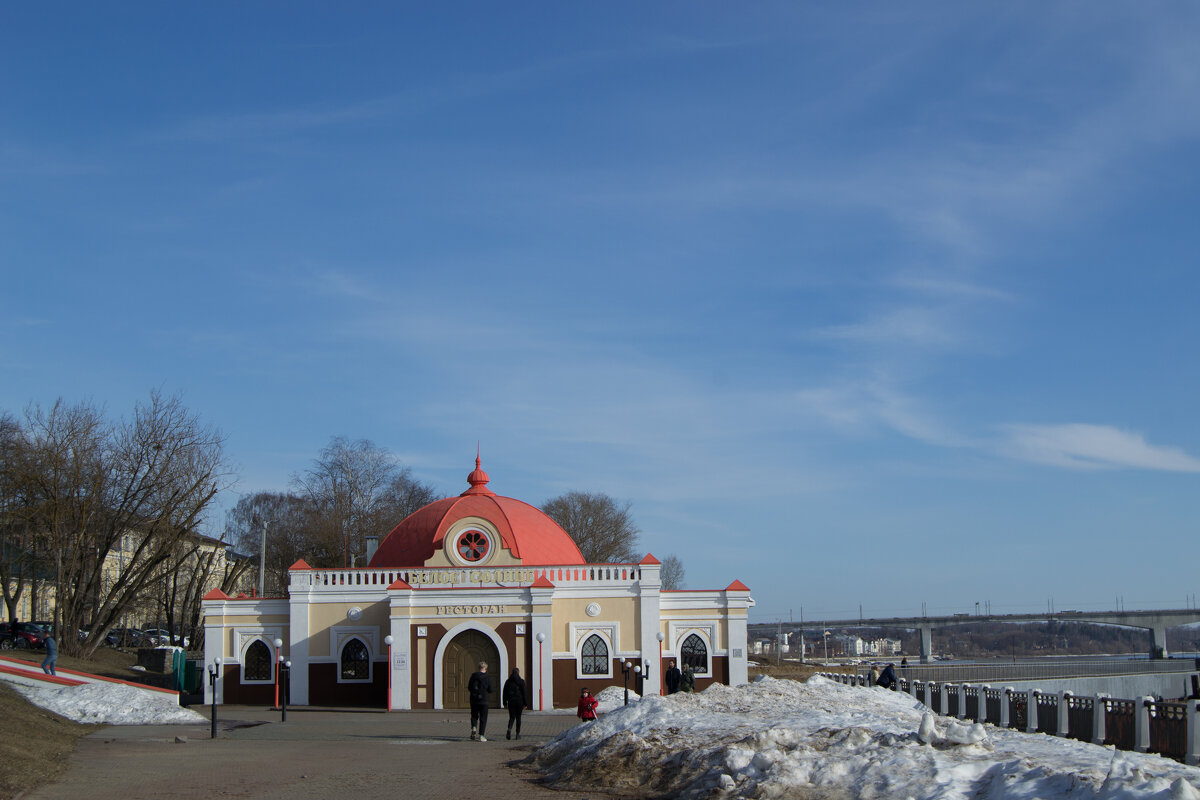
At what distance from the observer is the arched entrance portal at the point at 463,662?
3281 cm

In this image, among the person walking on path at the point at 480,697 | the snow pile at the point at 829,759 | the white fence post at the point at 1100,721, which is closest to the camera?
the snow pile at the point at 829,759

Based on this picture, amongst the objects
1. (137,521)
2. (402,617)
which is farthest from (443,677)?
(137,521)

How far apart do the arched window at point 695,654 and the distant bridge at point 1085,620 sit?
8498 centimetres

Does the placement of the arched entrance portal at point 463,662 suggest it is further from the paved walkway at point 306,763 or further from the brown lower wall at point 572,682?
the paved walkway at point 306,763

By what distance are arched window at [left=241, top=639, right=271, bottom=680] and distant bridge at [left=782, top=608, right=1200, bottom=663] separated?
9146 centimetres

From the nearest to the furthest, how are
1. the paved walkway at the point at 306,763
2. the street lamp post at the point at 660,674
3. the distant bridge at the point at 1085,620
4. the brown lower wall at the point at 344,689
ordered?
the paved walkway at the point at 306,763 → the street lamp post at the point at 660,674 → the brown lower wall at the point at 344,689 → the distant bridge at the point at 1085,620

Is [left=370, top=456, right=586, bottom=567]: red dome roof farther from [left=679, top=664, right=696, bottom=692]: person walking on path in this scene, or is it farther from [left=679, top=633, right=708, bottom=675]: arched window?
[left=679, top=664, right=696, bottom=692]: person walking on path

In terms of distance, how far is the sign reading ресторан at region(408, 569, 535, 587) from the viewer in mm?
35188

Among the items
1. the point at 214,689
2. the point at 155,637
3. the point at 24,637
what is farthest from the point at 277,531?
the point at 214,689

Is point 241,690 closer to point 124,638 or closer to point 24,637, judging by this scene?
point 24,637

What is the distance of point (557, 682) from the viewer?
110ft

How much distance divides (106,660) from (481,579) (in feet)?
68.8

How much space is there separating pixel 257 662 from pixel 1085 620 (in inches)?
3998

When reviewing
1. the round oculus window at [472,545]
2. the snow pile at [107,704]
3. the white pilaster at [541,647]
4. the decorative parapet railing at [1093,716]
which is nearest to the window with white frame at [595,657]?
the white pilaster at [541,647]
